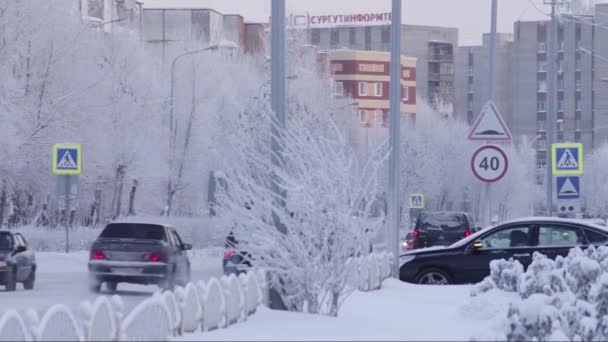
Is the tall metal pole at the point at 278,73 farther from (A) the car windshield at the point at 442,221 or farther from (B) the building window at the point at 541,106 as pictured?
(B) the building window at the point at 541,106

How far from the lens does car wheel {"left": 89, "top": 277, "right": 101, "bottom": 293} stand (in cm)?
2621

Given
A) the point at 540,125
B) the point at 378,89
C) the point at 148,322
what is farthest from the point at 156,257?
the point at 540,125

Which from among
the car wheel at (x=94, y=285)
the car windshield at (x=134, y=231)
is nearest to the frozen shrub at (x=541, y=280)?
the car wheel at (x=94, y=285)

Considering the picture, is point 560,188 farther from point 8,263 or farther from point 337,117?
point 337,117

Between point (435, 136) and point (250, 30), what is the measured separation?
24720mm

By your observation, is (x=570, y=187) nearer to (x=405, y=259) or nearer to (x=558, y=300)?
(x=405, y=259)

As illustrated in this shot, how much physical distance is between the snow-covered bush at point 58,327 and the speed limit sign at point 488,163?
38.6ft

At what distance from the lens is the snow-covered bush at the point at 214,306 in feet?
43.3

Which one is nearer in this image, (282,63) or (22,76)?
(282,63)

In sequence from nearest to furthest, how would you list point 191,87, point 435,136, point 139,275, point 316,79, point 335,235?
point 335,235 → point 139,275 → point 191,87 → point 316,79 → point 435,136

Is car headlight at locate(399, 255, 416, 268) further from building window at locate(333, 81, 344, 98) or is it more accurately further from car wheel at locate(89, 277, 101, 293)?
building window at locate(333, 81, 344, 98)

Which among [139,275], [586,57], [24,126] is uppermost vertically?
[586,57]

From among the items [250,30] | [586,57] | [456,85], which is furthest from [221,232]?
[456,85]

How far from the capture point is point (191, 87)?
69.4 meters
